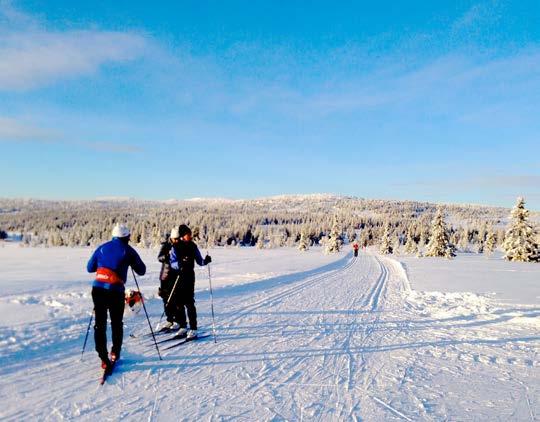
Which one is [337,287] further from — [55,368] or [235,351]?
[55,368]

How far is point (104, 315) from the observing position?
5965 millimetres

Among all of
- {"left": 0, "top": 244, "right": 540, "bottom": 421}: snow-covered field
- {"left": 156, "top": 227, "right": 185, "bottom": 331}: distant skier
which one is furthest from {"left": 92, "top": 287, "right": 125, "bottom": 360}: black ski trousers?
{"left": 156, "top": 227, "right": 185, "bottom": 331}: distant skier

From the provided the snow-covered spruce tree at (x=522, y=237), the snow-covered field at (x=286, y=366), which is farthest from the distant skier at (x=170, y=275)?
the snow-covered spruce tree at (x=522, y=237)

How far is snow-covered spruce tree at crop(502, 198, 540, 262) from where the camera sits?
1522 inches

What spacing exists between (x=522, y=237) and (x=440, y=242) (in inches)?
390

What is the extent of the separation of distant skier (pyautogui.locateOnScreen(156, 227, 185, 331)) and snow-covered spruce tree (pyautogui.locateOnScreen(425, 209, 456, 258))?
149 ft

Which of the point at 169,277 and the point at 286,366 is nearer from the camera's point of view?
the point at 286,366

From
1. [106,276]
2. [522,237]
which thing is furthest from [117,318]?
[522,237]

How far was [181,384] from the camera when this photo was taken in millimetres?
5484

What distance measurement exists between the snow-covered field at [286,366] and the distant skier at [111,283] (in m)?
0.52

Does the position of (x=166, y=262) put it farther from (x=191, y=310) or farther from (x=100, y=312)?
(x=100, y=312)

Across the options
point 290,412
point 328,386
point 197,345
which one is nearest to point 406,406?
Answer: point 328,386

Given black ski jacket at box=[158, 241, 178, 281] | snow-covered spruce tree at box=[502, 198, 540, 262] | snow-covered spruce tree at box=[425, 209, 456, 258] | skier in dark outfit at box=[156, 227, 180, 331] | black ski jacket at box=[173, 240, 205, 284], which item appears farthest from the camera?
snow-covered spruce tree at box=[425, 209, 456, 258]

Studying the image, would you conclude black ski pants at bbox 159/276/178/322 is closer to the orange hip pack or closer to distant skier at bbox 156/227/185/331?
distant skier at bbox 156/227/185/331
